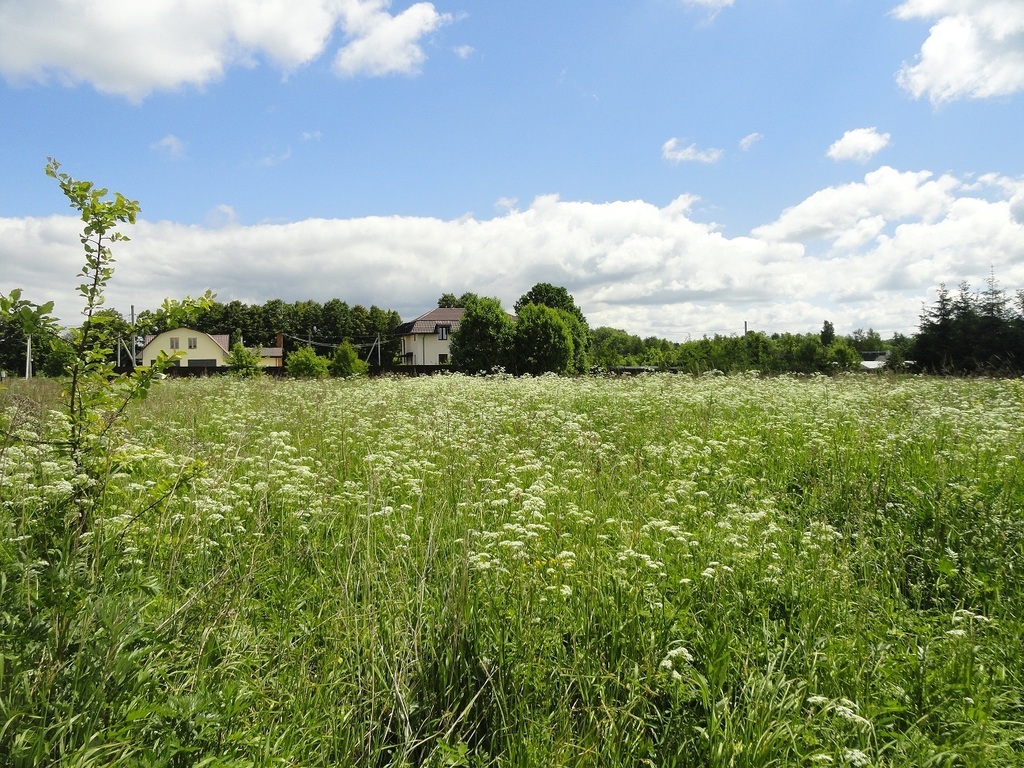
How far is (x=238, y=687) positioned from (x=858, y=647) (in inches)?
126

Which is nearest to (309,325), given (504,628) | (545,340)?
(545,340)

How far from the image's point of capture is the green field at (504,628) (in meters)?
2.21

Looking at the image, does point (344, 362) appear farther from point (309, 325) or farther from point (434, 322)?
point (309, 325)

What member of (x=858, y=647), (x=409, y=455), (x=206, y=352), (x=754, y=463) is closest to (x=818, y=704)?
(x=858, y=647)

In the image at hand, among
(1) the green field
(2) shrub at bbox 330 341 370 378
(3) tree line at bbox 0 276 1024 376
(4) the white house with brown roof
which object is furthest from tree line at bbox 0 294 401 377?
(1) the green field

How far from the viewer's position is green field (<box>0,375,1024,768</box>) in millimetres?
2213

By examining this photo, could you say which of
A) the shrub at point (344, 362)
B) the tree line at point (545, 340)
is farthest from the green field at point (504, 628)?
the shrub at point (344, 362)

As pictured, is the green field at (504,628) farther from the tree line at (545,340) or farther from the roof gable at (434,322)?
the roof gable at (434,322)

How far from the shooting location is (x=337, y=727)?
253 cm

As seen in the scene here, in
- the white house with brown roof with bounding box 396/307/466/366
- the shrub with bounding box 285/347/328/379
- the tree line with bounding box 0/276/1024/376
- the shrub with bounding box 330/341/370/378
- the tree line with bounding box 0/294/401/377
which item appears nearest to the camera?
the tree line with bounding box 0/276/1024/376

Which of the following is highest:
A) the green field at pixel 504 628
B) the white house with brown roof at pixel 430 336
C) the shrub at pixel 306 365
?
the white house with brown roof at pixel 430 336

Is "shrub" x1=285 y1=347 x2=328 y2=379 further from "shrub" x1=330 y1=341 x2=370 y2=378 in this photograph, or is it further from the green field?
the green field

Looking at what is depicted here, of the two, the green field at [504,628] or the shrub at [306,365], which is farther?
the shrub at [306,365]

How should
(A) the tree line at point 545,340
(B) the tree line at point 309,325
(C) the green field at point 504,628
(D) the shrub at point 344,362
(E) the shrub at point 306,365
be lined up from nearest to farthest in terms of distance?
1. (C) the green field at point 504,628
2. (A) the tree line at point 545,340
3. (E) the shrub at point 306,365
4. (D) the shrub at point 344,362
5. (B) the tree line at point 309,325
